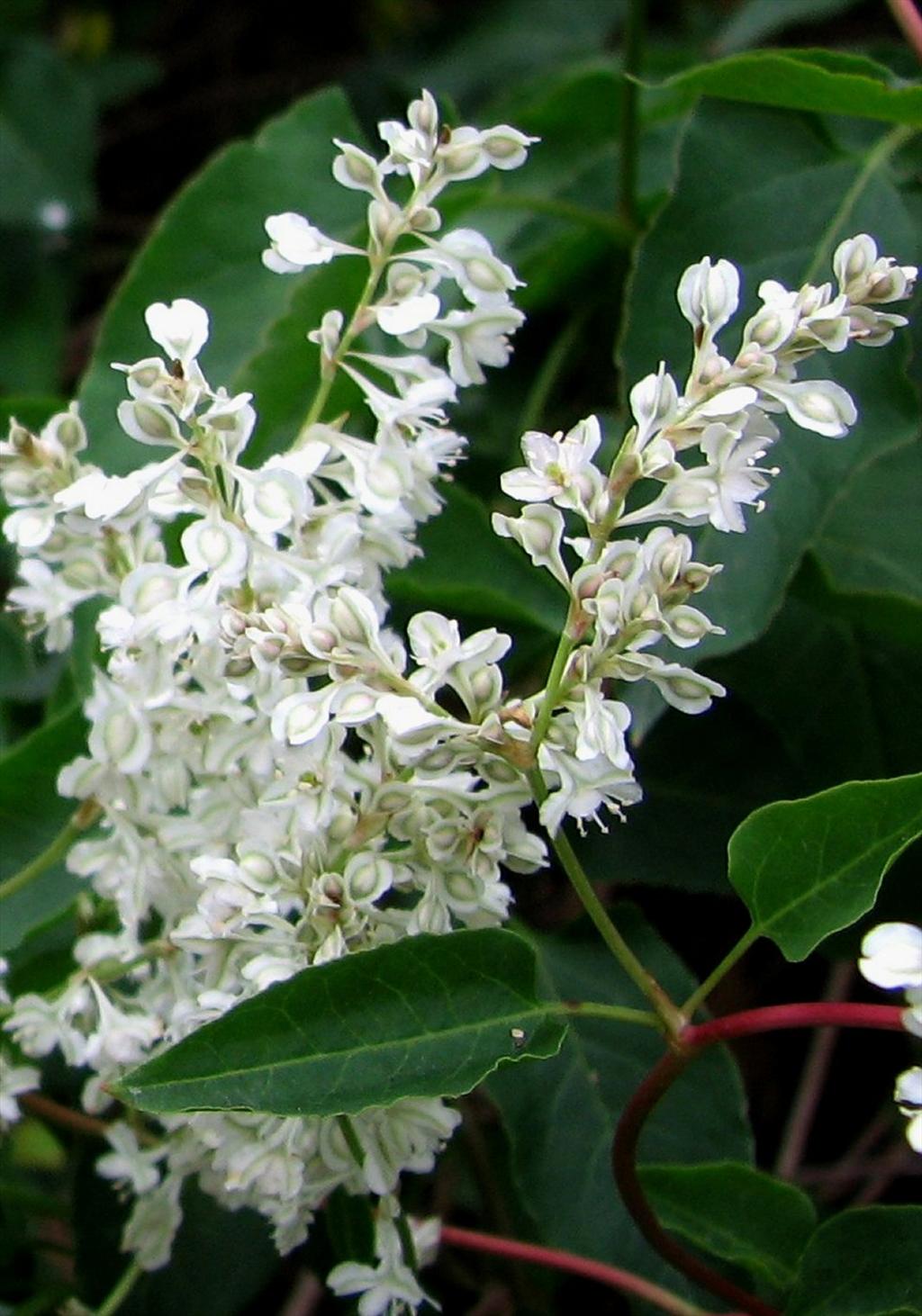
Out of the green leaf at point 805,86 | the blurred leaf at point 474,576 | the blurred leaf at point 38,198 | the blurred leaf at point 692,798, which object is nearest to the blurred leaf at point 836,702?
the blurred leaf at point 692,798

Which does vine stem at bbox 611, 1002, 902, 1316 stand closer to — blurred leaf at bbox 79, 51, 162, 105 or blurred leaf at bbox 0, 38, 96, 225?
blurred leaf at bbox 0, 38, 96, 225

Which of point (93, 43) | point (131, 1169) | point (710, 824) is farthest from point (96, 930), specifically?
point (93, 43)

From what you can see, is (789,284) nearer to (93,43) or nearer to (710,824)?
(710,824)

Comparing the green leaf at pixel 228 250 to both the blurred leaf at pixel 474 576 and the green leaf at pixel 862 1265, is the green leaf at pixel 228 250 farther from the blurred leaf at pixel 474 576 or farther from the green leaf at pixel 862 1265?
the green leaf at pixel 862 1265

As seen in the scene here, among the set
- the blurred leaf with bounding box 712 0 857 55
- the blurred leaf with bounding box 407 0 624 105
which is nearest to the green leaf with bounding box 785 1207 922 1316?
the blurred leaf with bounding box 712 0 857 55

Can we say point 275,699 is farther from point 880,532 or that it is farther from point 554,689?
point 880,532
